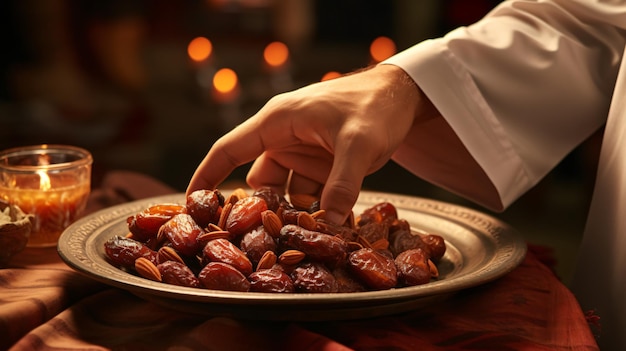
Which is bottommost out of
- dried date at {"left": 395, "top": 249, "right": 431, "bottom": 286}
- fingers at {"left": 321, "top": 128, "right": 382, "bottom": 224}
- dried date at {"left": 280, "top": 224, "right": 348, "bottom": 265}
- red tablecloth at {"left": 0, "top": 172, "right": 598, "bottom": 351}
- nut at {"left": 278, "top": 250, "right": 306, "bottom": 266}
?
red tablecloth at {"left": 0, "top": 172, "right": 598, "bottom": 351}

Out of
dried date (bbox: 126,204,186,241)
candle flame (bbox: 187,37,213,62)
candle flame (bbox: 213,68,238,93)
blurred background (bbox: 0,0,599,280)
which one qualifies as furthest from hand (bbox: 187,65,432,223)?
candle flame (bbox: 187,37,213,62)

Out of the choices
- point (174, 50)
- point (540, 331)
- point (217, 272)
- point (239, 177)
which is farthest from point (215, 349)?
point (174, 50)

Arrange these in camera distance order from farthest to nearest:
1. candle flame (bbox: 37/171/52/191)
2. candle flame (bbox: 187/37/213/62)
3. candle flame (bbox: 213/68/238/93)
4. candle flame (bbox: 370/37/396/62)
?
1. candle flame (bbox: 370/37/396/62)
2. candle flame (bbox: 187/37/213/62)
3. candle flame (bbox: 213/68/238/93)
4. candle flame (bbox: 37/171/52/191)

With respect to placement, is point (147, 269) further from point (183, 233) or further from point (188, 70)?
point (188, 70)

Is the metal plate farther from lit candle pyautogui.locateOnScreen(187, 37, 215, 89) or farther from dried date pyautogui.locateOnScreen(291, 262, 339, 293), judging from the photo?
lit candle pyautogui.locateOnScreen(187, 37, 215, 89)

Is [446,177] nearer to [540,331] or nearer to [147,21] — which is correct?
[540,331]

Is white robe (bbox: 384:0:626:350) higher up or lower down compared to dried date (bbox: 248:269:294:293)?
higher up

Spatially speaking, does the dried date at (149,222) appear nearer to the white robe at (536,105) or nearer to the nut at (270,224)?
the nut at (270,224)
